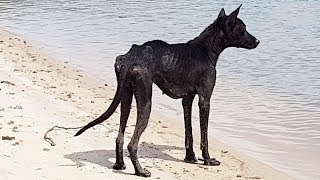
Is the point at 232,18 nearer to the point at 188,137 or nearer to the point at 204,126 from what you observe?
the point at 204,126

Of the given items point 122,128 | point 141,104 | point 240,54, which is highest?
point 141,104

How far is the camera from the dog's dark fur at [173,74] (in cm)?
714

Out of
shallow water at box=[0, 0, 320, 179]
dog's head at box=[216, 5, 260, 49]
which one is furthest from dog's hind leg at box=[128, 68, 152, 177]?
shallow water at box=[0, 0, 320, 179]

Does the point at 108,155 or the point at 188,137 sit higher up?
the point at 188,137

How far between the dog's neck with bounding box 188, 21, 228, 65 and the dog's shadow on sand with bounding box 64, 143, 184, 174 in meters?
1.54

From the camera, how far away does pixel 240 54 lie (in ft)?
56.9

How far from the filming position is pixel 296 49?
17.9 metres

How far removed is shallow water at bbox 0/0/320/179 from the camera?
10094mm

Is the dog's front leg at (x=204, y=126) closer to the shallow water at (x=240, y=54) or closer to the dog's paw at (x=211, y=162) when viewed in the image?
the dog's paw at (x=211, y=162)

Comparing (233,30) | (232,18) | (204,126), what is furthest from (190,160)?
(232,18)

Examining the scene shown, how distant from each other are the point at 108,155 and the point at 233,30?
7.91 feet

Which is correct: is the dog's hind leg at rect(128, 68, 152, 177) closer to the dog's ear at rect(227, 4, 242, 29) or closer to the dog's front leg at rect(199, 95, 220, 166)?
the dog's front leg at rect(199, 95, 220, 166)

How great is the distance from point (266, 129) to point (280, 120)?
0.60 m

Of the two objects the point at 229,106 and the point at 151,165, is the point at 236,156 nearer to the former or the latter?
the point at 151,165
